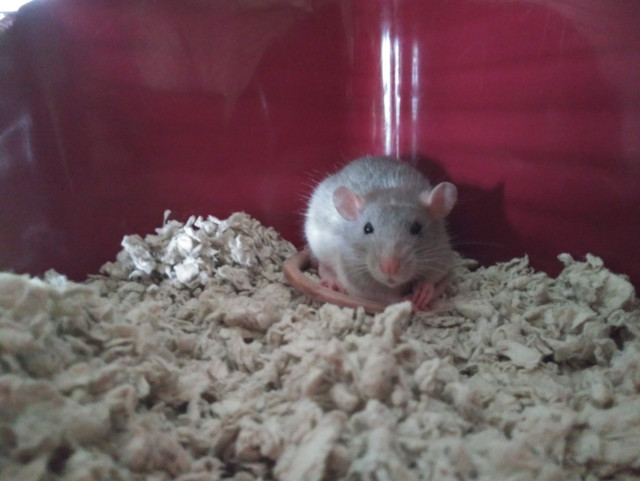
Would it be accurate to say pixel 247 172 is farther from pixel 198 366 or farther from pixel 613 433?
pixel 613 433

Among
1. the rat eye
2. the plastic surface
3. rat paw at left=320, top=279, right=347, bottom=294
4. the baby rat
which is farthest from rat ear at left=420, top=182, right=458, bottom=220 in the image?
rat paw at left=320, top=279, right=347, bottom=294

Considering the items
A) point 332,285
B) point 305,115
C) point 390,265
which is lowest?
A: point 332,285

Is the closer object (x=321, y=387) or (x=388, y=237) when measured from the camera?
(x=321, y=387)

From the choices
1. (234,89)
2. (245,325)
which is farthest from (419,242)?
(234,89)

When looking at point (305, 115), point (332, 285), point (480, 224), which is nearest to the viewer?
point (332, 285)

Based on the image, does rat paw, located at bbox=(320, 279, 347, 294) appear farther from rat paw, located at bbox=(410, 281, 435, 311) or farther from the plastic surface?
the plastic surface

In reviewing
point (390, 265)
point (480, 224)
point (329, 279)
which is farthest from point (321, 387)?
point (480, 224)

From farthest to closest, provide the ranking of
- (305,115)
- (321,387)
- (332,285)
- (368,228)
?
(305,115)
(332,285)
(368,228)
(321,387)

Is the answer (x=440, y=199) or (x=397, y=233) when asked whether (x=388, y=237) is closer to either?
(x=397, y=233)
